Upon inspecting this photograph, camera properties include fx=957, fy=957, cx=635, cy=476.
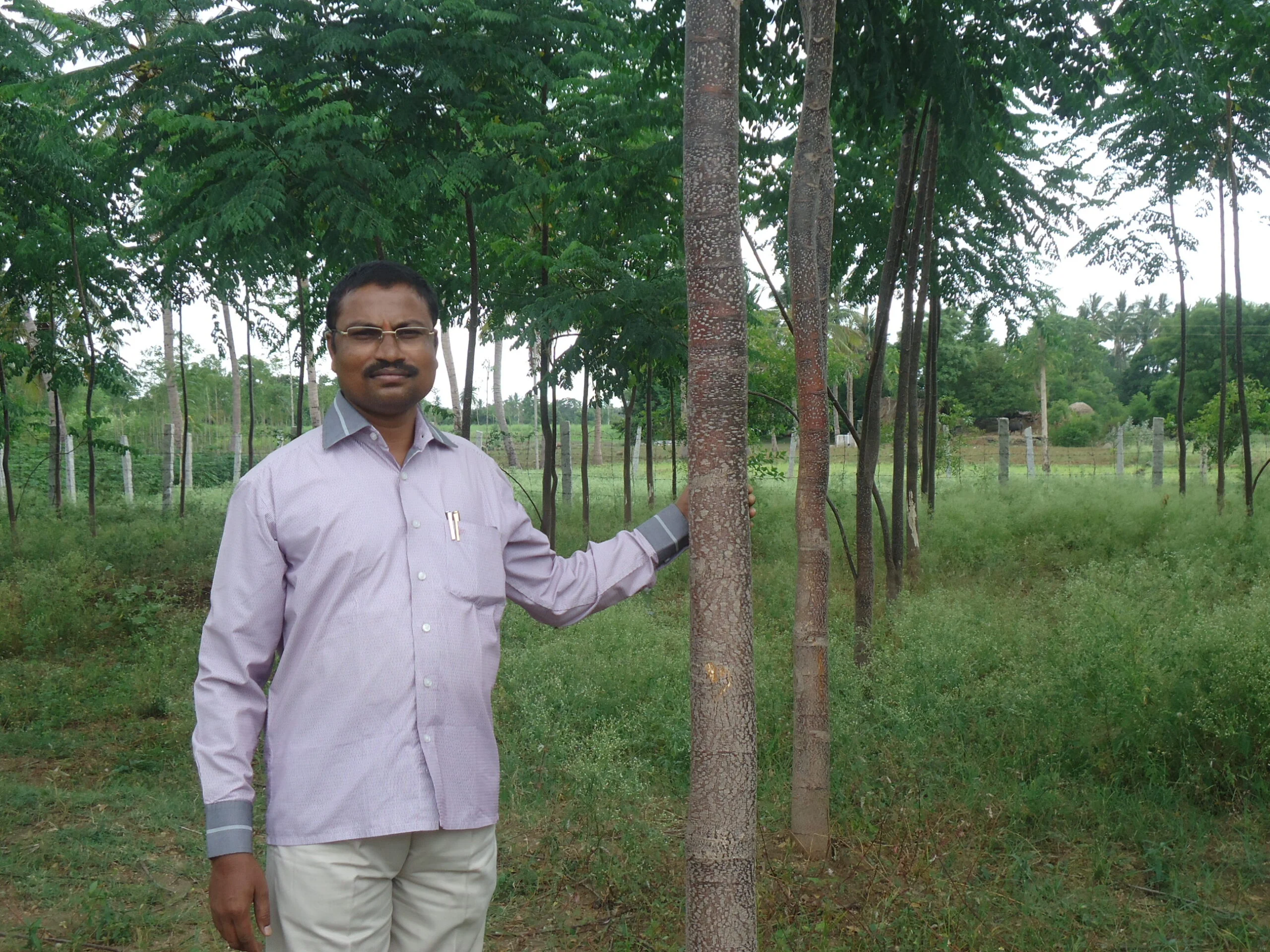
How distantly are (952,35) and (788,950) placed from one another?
12.4 ft

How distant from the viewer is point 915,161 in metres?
5.34

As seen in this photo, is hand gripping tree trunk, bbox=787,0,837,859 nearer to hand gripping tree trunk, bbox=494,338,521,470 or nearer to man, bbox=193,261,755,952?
man, bbox=193,261,755,952

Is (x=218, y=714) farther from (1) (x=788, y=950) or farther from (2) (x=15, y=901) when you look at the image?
(2) (x=15, y=901)

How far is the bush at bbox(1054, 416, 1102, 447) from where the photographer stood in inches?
1770

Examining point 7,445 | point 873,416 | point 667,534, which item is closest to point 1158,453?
point 873,416

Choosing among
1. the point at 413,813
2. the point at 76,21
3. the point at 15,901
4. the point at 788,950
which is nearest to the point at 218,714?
the point at 413,813

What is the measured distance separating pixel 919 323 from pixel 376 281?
5709 millimetres

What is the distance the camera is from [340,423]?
2043 millimetres

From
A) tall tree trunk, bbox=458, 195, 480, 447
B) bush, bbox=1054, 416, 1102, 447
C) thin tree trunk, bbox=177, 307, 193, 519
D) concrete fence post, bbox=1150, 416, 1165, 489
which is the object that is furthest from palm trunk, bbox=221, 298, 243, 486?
bush, bbox=1054, 416, 1102, 447

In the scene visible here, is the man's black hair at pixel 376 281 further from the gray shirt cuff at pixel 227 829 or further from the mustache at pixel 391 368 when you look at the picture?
the gray shirt cuff at pixel 227 829

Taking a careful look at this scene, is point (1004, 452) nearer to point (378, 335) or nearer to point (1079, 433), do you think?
point (378, 335)

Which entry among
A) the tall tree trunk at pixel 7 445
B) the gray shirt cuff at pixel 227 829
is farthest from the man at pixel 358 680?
the tall tree trunk at pixel 7 445

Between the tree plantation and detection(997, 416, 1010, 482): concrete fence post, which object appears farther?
detection(997, 416, 1010, 482): concrete fence post

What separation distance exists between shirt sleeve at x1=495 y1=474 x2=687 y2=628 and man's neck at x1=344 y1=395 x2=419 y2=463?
227mm
